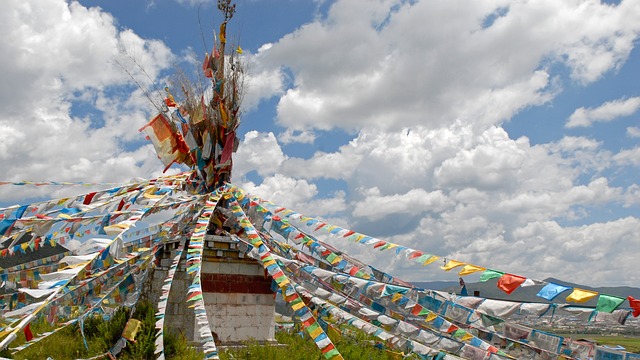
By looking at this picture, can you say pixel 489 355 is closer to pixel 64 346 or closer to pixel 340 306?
pixel 340 306

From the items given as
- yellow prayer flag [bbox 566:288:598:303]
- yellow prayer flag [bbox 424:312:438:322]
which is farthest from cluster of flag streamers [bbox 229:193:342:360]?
yellow prayer flag [bbox 566:288:598:303]

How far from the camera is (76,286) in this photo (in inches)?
467

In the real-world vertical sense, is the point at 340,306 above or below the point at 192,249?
below

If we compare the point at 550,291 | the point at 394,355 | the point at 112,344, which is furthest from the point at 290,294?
the point at 550,291

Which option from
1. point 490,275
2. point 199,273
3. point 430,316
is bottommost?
point 430,316

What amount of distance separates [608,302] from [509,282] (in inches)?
61.9

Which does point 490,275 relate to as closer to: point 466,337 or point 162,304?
point 466,337

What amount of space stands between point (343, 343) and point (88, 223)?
7067 mm

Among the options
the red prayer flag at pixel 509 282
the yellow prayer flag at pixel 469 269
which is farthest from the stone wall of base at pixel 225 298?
the red prayer flag at pixel 509 282

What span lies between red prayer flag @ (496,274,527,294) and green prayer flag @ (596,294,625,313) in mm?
1270

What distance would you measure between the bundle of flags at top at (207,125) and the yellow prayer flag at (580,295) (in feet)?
33.0

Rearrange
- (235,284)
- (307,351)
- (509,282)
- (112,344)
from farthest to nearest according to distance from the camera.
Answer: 1. (235,284)
2. (307,351)
3. (112,344)
4. (509,282)

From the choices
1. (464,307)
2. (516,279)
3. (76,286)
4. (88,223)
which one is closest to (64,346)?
(76,286)

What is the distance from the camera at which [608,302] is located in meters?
7.75
